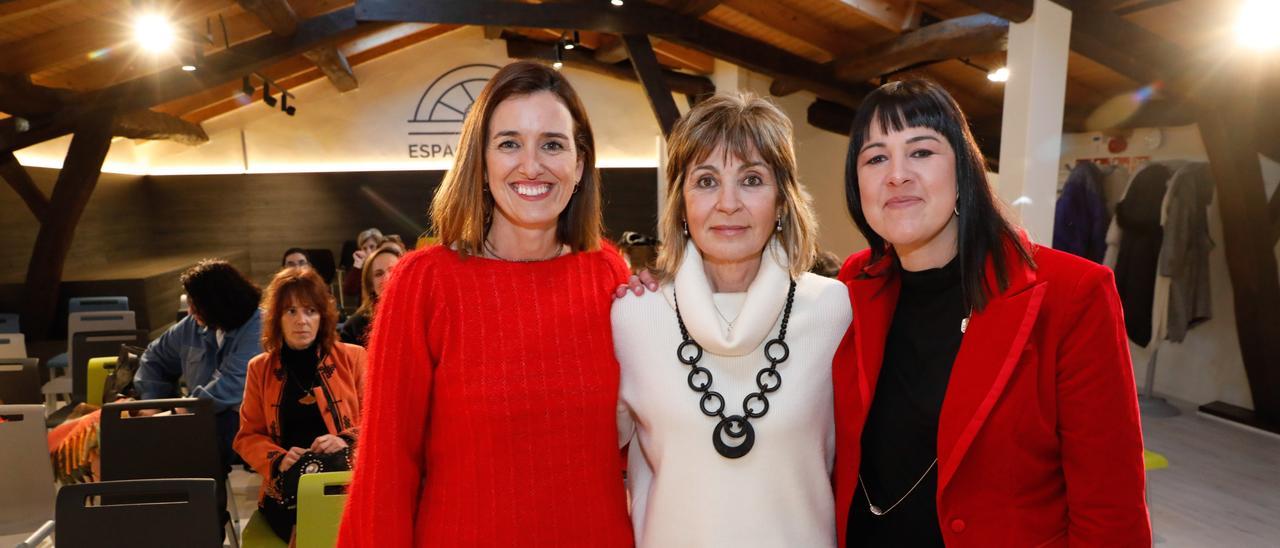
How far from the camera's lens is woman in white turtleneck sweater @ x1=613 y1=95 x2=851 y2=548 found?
4.20 feet

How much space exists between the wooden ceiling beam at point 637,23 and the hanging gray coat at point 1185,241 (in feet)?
9.42

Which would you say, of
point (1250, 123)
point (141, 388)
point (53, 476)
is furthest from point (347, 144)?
point (1250, 123)

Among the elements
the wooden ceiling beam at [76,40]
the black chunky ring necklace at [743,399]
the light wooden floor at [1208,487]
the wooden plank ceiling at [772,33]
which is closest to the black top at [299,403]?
the light wooden floor at [1208,487]

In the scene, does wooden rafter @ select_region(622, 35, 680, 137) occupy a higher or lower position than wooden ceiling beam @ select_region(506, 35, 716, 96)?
lower

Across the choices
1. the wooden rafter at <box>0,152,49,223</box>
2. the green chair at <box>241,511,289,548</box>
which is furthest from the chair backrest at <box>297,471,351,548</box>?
the wooden rafter at <box>0,152,49,223</box>

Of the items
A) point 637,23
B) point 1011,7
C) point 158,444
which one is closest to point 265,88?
point 637,23

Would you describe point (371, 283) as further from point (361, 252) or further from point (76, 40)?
point (76, 40)

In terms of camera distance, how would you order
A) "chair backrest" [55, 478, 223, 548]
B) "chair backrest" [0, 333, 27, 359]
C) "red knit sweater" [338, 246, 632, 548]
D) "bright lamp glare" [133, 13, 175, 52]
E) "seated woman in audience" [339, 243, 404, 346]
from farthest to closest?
1. "bright lamp glare" [133, 13, 175, 52]
2. "chair backrest" [0, 333, 27, 359]
3. "seated woman in audience" [339, 243, 404, 346]
4. "chair backrest" [55, 478, 223, 548]
5. "red knit sweater" [338, 246, 632, 548]

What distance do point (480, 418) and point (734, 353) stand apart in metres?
0.47

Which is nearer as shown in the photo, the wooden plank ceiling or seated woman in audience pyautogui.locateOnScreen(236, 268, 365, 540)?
seated woman in audience pyautogui.locateOnScreen(236, 268, 365, 540)

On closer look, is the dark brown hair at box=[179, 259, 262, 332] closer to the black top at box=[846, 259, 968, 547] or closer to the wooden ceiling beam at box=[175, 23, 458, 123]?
the black top at box=[846, 259, 968, 547]

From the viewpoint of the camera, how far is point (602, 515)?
4.30ft

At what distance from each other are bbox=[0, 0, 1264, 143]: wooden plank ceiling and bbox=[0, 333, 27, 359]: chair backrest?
1.95 m

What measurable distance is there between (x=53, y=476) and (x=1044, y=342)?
3399 millimetres
